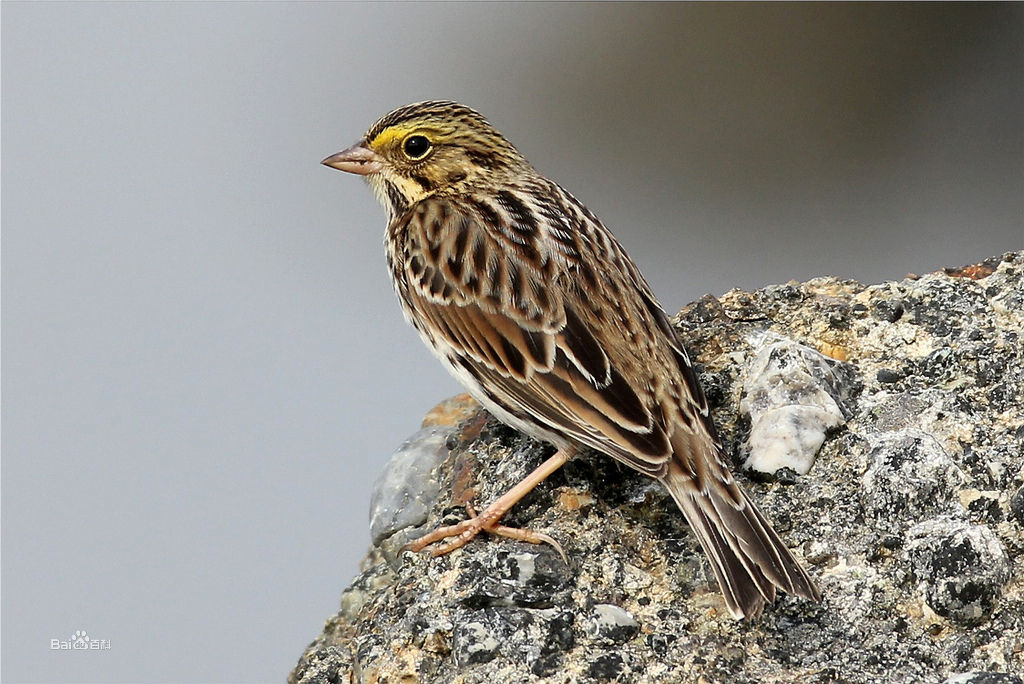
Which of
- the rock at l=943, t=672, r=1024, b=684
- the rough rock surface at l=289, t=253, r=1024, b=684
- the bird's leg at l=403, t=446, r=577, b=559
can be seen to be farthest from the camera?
the bird's leg at l=403, t=446, r=577, b=559

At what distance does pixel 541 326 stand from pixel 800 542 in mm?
1235

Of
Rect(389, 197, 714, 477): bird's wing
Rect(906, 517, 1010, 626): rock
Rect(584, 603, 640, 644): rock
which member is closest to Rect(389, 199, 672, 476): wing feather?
Rect(389, 197, 714, 477): bird's wing

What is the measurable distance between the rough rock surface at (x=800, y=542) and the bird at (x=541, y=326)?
5.2 inches

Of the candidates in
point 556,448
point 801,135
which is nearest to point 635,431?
point 556,448

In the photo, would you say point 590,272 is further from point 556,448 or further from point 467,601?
point 467,601

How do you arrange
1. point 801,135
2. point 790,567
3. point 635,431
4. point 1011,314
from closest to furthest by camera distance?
point 790,567
point 635,431
point 1011,314
point 801,135

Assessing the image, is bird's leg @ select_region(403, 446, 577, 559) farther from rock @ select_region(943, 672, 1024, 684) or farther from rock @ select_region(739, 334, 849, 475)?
rock @ select_region(943, 672, 1024, 684)

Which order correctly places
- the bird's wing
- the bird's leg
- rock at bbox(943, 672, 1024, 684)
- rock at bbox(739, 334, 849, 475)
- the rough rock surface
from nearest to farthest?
rock at bbox(943, 672, 1024, 684)
the rough rock surface
the bird's leg
rock at bbox(739, 334, 849, 475)
the bird's wing

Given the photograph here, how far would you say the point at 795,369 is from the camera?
16.5 feet

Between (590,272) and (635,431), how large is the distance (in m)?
0.88

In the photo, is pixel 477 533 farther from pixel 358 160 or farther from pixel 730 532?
pixel 358 160

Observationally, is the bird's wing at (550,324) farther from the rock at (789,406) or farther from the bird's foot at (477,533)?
the bird's foot at (477,533)

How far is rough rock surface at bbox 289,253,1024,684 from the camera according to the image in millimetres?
4316

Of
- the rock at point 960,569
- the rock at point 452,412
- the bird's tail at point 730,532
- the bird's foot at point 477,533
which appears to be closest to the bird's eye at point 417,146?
the rock at point 452,412
